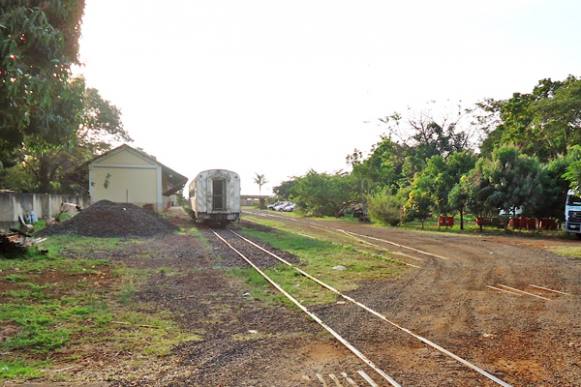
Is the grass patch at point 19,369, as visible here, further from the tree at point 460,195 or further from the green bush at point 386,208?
the green bush at point 386,208

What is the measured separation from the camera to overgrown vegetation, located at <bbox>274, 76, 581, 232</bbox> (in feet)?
88.5

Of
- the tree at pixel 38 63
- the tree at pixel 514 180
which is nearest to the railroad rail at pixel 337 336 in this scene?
the tree at pixel 38 63

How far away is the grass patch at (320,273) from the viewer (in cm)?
986

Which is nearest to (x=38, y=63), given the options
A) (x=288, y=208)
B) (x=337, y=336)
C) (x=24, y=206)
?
(x=337, y=336)

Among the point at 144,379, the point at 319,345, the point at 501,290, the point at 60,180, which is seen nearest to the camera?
the point at 144,379

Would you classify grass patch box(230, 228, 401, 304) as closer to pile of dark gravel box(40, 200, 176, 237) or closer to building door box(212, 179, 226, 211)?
pile of dark gravel box(40, 200, 176, 237)

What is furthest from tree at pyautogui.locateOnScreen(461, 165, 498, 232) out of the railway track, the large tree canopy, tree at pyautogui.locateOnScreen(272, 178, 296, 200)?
tree at pyautogui.locateOnScreen(272, 178, 296, 200)

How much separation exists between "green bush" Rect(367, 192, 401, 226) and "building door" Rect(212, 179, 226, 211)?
39.8ft

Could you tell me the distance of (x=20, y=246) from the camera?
14047 mm

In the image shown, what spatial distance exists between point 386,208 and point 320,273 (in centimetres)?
2338

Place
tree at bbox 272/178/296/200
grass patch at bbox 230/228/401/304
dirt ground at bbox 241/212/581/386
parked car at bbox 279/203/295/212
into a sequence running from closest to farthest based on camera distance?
dirt ground at bbox 241/212/581/386 → grass patch at bbox 230/228/401/304 → parked car at bbox 279/203/295/212 → tree at bbox 272/178/296/200

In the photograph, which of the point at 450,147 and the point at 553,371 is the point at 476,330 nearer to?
the point at 553,371

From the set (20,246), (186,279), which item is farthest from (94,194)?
(186,279)

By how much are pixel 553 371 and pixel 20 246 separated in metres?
13.6
